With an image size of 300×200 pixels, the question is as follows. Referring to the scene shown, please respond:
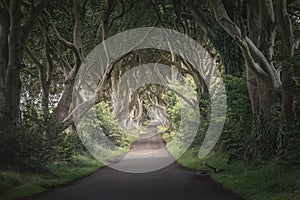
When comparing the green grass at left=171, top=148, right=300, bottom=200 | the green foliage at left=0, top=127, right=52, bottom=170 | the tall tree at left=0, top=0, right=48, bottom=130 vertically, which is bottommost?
the green grass at left=171, top=148, right=300, bottom=200

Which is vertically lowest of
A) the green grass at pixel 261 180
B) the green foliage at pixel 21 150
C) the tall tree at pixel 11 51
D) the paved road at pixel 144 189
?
the paved road at pixel 144 189

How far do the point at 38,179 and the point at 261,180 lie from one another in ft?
25.2

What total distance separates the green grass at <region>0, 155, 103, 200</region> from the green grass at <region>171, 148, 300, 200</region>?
5630mm

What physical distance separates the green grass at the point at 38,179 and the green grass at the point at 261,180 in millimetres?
5630

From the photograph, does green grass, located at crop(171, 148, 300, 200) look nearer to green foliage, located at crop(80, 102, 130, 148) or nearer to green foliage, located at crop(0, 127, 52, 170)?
green foliage, located at crop(0, 127, 52, 170)

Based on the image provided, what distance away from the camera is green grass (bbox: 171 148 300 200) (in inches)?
417

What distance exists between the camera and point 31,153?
16.2 m

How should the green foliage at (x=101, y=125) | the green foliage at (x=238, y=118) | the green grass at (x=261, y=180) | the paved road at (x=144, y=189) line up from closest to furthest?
1. the green grass at (x=261, y=180)
2. the paved road at (x=144, y=189)
3. the green foliage at (x=238, y=118)
4. the green foliage at (x=101, y=125)

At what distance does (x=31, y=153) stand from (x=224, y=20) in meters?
8.70

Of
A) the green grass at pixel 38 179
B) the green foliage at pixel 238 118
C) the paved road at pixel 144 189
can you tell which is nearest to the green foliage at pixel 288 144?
the paved road at pixel 144 189

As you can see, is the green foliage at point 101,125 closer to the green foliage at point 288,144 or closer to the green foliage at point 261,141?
the green foliage at point 261,141

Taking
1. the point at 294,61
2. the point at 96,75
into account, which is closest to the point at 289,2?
the point at 294,61

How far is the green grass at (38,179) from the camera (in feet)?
41.1

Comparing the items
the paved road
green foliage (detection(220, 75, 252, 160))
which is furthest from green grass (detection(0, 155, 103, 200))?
green foliage (detection(220, 75, 252, 160))
